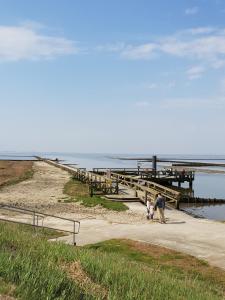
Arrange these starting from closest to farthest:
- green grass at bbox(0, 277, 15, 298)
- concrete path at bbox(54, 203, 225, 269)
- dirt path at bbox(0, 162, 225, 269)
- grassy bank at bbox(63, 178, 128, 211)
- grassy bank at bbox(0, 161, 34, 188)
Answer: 1. green grass at bbox(0, 277, 15, 298)
2. concrete path at bbox(54, 203, 225, 269)
3. dirt path at bbox(0, 162, 225, 269)
4. grassy bank at bbox(63, 178, 128, 211)
5. grassy bank at bbox(0, 161, 34, 188)

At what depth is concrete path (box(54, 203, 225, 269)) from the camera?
66.9ft

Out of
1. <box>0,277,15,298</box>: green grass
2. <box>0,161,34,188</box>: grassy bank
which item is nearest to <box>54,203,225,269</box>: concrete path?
<box>0,277,15,298</box>: green grass

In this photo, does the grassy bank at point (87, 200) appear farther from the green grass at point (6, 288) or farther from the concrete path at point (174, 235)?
the green grass at point (6, 288)

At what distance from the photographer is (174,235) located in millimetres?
23781

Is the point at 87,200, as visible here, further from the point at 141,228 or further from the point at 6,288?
the point at 6,288

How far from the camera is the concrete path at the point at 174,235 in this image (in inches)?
803

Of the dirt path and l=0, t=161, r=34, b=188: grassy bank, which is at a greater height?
l=0, t=161, r=34, b=188: grassy bank

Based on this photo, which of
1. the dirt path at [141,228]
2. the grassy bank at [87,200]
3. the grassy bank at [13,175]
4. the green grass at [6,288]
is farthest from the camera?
the grassy bank at [13,175]

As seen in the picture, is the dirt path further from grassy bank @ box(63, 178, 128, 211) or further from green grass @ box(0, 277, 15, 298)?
green grass @ box(0, 277, 15, 298)

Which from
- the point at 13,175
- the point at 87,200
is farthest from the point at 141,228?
the point at 13,175

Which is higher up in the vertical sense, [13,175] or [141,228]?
[13,175]

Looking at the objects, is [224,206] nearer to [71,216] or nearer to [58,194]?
[58,194]

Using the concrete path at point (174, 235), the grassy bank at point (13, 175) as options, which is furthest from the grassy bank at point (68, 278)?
the grassy bank at point (13, 175)

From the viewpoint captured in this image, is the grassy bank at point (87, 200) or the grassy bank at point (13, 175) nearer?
the grassy bank at point (87, 200)
